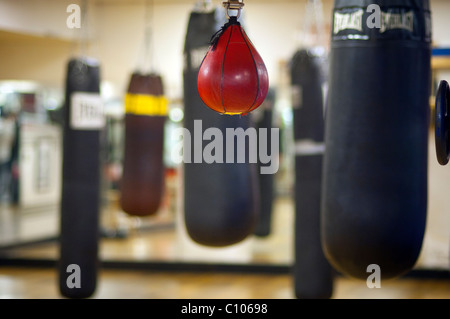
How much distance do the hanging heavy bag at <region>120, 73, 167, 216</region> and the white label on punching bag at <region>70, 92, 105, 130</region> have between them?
1.17ft

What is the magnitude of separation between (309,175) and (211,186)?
1023 millimetres

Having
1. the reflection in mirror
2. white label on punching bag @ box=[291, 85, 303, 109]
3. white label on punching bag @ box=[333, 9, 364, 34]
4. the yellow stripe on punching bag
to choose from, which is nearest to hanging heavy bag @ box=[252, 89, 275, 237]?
the reflection in mirror

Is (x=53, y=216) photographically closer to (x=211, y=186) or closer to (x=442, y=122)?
(x=211, y=186)

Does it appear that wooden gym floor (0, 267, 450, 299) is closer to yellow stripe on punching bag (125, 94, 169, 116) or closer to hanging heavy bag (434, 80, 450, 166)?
yellow stripe on punching bag (125, 94, 169, 116)

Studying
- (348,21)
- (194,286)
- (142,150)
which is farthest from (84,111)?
(194,286)

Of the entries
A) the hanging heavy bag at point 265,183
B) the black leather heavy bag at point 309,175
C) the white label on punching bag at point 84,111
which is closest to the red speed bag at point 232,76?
the black leather heavy bag at point 309,175

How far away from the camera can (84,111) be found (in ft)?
13.3

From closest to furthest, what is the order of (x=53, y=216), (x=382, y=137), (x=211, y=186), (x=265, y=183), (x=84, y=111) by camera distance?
(x=382, y=137)
(x=211, y=186)
(x=84, y=111)
(x=265, y=183)
(x=53, y=216)

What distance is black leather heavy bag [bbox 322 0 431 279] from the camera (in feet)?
7.42

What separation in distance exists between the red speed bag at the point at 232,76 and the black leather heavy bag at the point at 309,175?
6.20ft

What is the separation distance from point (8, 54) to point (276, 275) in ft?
11.5

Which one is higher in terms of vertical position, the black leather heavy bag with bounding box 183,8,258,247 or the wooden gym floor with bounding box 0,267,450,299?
the black leather heavy bag with bounding box 183,8,258,247

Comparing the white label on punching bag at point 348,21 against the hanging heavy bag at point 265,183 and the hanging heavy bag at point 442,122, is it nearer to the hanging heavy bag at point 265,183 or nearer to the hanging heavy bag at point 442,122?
the hanging heavy bag at point 442,122
